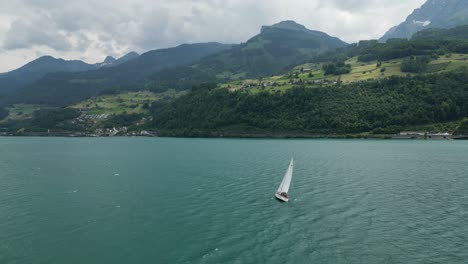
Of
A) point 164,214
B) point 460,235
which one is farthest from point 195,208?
point 460,235

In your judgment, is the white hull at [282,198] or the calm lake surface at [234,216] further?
the white hull at [282,198]

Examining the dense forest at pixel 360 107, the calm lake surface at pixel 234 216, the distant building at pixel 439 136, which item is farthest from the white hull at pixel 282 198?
the distant building at pixel 439 136

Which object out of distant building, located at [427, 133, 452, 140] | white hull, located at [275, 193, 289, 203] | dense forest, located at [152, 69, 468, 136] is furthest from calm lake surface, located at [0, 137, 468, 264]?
dense forest, located at [152, 69, 468, 136]

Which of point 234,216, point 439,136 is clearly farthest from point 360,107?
point 234,216

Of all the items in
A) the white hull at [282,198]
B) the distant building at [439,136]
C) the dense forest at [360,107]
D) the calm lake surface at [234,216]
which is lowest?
the calm lake surface at [234,216]

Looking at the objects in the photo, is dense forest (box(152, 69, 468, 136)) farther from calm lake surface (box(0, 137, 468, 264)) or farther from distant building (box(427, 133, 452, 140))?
calm lake surface (box(0, 137, 468, 264))

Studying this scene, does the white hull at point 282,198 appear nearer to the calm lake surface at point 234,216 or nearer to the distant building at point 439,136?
the calm lake surface at point 234,216

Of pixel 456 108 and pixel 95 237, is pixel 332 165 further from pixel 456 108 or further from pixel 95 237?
pixel 456 108
